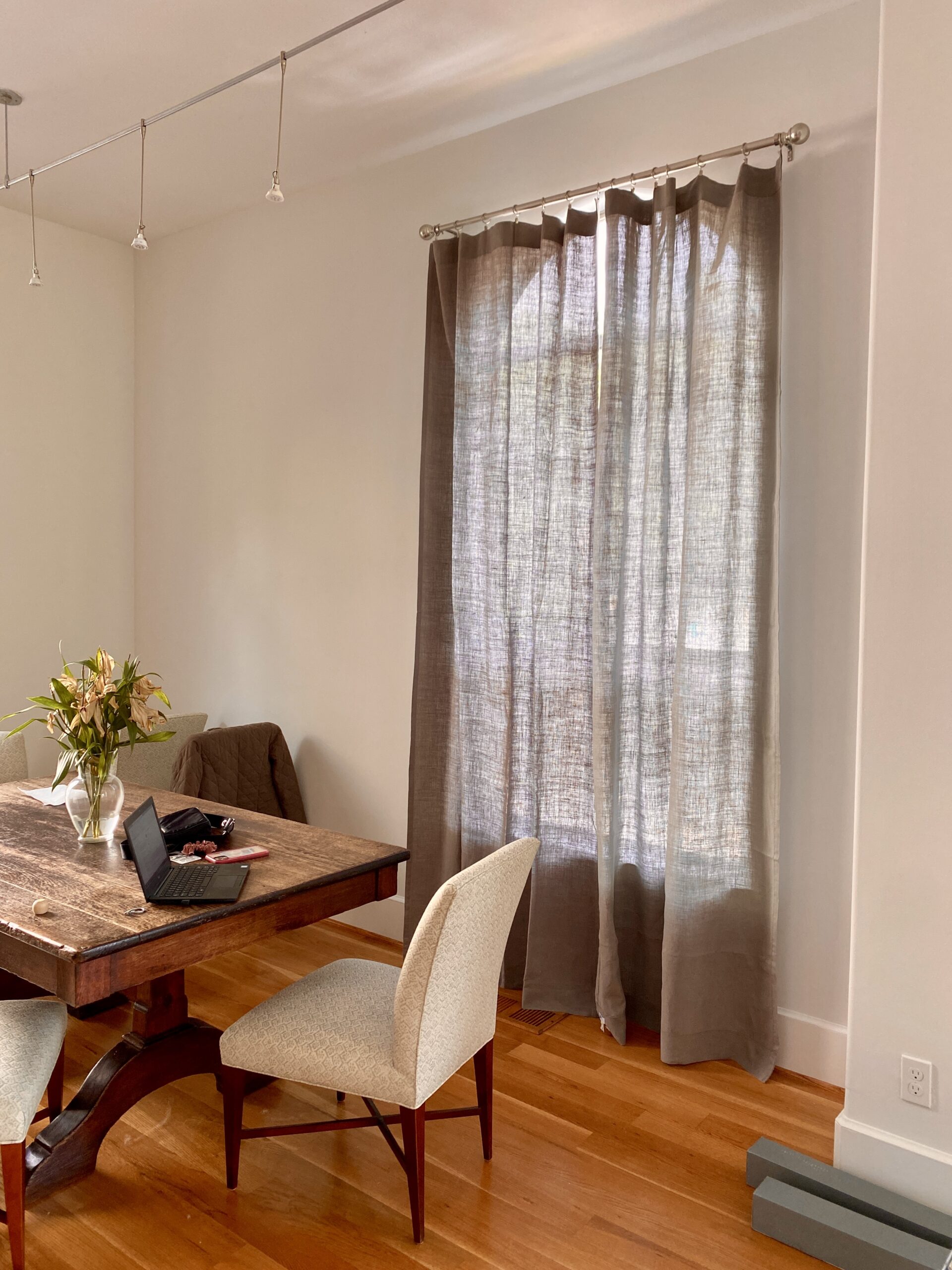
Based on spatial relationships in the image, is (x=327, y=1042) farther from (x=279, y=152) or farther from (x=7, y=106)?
(x=7, y=106)

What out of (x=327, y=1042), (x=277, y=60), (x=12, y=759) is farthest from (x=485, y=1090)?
(x=277, y=60)

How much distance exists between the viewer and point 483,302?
323 cm

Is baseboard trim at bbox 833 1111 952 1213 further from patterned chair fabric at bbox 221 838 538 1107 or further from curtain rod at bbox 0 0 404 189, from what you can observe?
curtain rod at bbox 0 0 404 189

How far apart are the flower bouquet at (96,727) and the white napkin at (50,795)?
1.21ft

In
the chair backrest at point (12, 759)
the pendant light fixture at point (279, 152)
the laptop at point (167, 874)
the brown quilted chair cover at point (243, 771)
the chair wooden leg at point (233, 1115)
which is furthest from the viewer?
the brown quilted chair cover at point (243, 771)

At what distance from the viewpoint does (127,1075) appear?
2264 millimetres

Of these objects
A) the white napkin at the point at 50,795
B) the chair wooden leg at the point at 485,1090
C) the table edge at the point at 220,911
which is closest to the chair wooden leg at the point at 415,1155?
the chair wooden leg at the point at 485,1090

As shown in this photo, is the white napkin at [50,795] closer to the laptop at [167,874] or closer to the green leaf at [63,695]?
the green leaf at [63,695]

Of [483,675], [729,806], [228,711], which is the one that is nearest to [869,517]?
[729,806]

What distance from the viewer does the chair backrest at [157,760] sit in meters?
3.74

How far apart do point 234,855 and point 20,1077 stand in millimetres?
630

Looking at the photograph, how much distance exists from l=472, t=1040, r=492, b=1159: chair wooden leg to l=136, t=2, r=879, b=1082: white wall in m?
0.98

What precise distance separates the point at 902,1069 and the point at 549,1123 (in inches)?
34.0

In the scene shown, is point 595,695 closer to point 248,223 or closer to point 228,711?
point 228,711
